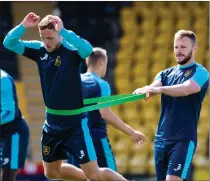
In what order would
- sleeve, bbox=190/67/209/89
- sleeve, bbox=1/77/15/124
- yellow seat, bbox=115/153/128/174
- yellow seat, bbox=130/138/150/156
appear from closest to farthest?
sleeve, bbox=190/67/209/89
sleeve, bbox=1/77/15/124
yellow seat, bbox=115/153/128/174
yellow seat, bbox=130/138/150/156

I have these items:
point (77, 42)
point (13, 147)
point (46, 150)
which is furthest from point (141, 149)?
point (77, 42)

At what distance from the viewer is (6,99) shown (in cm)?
841

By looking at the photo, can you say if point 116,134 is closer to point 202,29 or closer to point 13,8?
point 202,29

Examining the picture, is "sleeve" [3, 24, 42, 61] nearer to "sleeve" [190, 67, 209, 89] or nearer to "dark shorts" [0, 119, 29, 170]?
"dark shorts" [0, 119, 29, 170]

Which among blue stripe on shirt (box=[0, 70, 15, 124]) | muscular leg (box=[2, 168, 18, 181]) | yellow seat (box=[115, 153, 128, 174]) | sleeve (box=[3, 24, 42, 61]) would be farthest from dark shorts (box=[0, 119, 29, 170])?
yellow seat (box=[115, 153, 128, 174])

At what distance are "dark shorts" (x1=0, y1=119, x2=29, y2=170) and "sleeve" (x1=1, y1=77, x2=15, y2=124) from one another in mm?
141

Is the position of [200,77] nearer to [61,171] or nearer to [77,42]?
[77,42]

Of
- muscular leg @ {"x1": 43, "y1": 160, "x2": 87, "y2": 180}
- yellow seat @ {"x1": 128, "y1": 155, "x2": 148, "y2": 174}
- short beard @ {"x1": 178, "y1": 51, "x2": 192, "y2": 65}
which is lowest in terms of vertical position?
yellow seat @ {"x1": 128, "y1": 155, "x2": 148, "y2": 174}

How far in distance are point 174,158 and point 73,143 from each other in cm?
101

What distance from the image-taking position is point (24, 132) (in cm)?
859

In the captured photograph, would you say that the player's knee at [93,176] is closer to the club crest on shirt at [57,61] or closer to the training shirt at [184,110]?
the training shirt at [184,110]

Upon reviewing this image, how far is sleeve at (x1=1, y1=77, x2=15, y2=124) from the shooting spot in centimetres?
839

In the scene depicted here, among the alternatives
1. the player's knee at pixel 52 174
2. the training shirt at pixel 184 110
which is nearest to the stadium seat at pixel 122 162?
the player's knee at pixel 52 174

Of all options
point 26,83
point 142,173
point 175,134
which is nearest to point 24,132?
point 175,134
